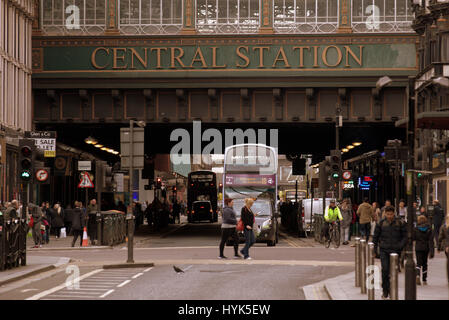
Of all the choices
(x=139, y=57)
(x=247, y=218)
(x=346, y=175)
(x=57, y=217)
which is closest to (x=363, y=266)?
(x=247, y=218)

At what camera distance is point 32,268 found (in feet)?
76.2

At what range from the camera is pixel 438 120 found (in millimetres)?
17062

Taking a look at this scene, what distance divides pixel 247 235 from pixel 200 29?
56.8 feet

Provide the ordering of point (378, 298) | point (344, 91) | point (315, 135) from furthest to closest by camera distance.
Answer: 1. point (315, 135)
2. point (344, 91)
3. point (378, 298)

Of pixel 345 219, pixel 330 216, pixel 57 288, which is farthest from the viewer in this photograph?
pixel 345 219

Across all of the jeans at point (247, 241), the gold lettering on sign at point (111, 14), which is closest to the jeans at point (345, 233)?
the jeans at point (247, 241)

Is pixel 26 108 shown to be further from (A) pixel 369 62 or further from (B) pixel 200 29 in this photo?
(A) pixel 369 62

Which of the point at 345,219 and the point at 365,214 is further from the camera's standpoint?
the point at 345,219

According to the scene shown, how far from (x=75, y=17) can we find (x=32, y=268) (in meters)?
22.4

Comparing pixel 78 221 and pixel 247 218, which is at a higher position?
pixel 247 218

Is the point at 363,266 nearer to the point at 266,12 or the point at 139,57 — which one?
the point at 139,57

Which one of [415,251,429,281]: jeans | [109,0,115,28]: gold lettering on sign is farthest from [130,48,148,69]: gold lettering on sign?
[415,251,429,281]: jeans

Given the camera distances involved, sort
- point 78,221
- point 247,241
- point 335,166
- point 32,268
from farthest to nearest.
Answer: point 335,166 < point 78,221 < point 247,241 < point 32,268

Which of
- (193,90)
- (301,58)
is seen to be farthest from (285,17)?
(193,90)
